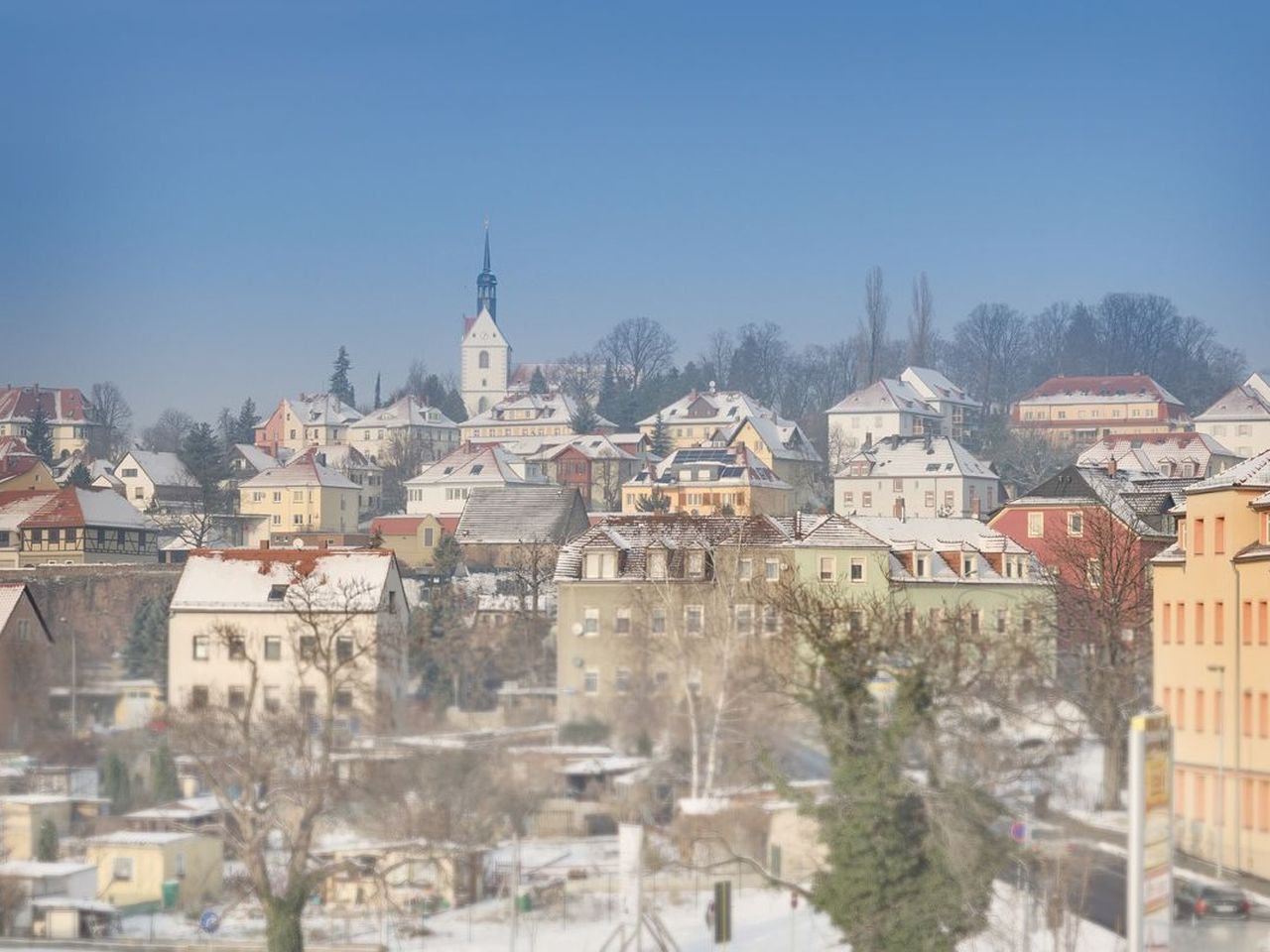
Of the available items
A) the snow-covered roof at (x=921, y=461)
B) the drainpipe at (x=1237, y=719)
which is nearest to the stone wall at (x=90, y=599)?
the drainpipe at (x=1237, y=719)

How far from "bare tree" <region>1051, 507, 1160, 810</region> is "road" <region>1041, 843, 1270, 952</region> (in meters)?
1.60

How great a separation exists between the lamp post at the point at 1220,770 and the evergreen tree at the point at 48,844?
15.2m

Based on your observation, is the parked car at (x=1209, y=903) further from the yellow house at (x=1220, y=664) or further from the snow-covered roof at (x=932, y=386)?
the snow-covered roof at (x=932, y=386)

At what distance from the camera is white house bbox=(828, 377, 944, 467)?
121625mm

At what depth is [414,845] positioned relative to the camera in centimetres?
2886

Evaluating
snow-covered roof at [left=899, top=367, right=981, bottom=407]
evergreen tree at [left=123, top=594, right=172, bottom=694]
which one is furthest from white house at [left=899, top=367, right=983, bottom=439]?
evergreen tree at [left=123, top=594, right=172, bottom=694]

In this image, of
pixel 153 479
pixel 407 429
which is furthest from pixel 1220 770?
pixel 407 429

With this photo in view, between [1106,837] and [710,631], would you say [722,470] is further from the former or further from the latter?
[1106,837]

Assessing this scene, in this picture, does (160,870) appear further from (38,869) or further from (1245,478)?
(1245,478)

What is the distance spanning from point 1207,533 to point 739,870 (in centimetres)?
1023

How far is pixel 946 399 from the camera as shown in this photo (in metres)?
130

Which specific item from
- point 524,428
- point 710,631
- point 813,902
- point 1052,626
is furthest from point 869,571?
point 524,428

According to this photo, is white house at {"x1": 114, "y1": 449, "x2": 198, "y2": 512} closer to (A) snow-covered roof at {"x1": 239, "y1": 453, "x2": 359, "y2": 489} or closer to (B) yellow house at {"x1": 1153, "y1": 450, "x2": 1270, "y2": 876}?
(A) snow-covered roof at {"x1": 239, "y1": 453, "x2": 359, "y2": 489}

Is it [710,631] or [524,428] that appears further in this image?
[524,428]
